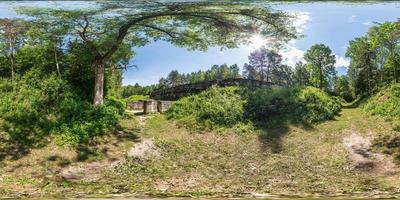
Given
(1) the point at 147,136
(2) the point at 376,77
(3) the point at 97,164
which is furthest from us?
(2) the point at 376,77

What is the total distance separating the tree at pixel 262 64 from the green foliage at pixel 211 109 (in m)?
1.23

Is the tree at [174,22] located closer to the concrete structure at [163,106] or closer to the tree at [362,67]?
the tree at [362,67]

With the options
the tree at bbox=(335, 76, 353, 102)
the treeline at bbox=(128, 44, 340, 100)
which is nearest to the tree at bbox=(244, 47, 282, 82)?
the treeline at bbox=(128, 44, 340, 100)

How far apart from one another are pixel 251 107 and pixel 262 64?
6.22ft

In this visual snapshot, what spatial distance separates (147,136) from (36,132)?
10.2 ft

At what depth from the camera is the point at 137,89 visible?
16.7 metres

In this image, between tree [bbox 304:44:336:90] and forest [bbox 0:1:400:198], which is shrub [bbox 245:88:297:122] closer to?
forest [bbox 0:1:400:198]

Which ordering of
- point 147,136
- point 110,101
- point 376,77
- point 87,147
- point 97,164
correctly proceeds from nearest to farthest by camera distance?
point 97,164
point 87,147
point 147,136
point 110,101
point 376,77

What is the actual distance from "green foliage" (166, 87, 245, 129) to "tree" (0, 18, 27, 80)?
17.5 feet

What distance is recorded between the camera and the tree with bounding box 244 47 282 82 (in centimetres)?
1411

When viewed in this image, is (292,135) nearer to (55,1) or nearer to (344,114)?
(344,114)

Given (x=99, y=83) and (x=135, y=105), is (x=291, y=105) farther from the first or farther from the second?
(x=99, y=83)

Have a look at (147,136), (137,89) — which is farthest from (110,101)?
(147,136)

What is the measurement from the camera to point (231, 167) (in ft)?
39.5
